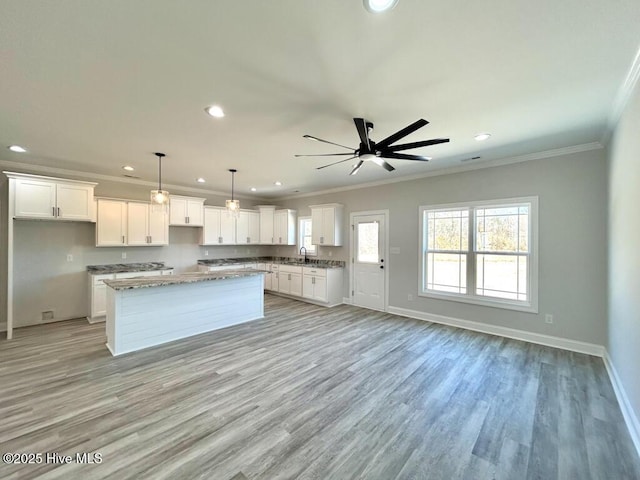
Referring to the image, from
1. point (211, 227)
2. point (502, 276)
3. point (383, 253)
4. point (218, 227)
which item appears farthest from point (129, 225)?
point (502, 276)

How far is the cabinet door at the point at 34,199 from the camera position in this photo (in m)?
4.18

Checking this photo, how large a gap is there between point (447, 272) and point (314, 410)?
141 inches

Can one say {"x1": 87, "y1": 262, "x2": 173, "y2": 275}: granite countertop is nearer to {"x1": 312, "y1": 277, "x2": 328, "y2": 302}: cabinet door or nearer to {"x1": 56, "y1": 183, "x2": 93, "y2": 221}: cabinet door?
{"x1": 56, "y1": 183, "x2": 93, "y2": 221}: cabinet door

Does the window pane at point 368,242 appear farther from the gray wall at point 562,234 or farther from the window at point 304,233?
the window at point 304,233

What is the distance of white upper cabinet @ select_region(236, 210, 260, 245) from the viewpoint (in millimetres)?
7355

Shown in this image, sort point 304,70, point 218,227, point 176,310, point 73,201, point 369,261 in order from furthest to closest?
1. point 218,227
2. point 369,261
3. point 73,201
4. point 176,310
5. point 304,70

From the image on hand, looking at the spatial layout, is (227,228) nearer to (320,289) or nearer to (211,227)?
(211,227)

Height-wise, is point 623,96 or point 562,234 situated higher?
point 623,96

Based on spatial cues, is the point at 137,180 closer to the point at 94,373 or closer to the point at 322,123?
the point at 94,373

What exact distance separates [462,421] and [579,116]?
3.21 metres

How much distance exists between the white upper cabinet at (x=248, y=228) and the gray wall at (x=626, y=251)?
700cm

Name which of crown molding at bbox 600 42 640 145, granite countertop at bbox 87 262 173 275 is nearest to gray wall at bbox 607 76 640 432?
crown molding at bbox 600 42 640 145

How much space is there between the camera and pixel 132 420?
222cm

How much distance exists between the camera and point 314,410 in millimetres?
2383
